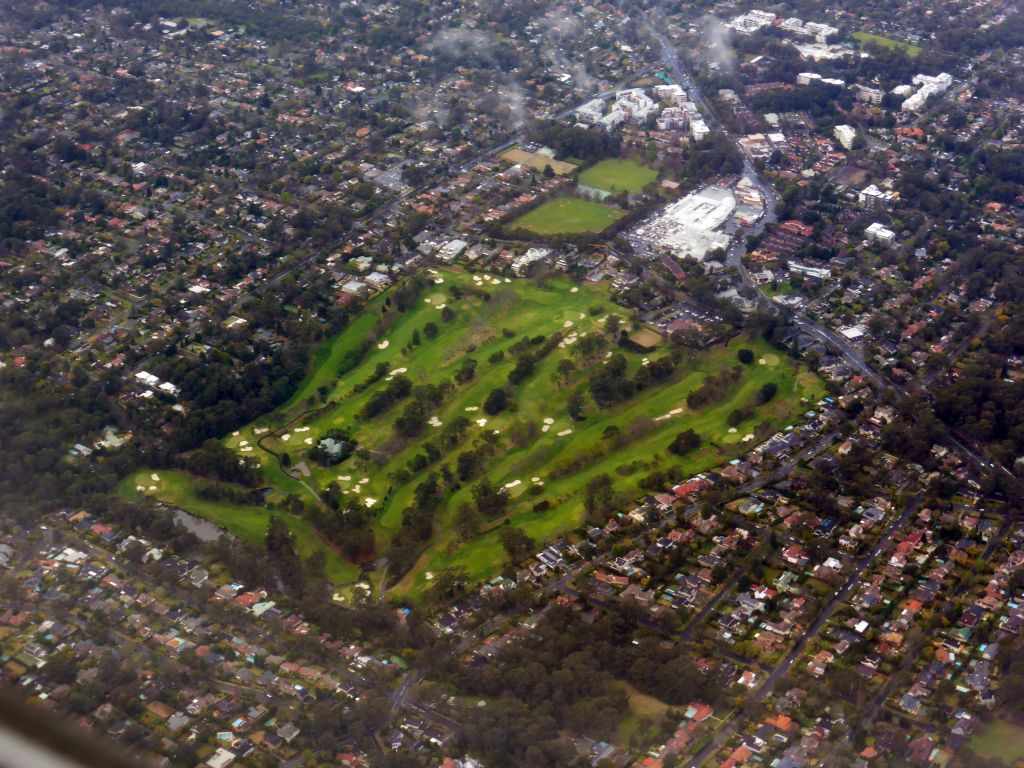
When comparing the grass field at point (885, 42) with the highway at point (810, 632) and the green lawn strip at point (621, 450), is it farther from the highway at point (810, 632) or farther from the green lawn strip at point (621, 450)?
the highway at point (810, 632)

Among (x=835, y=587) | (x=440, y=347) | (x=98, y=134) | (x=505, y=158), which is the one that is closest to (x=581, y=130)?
(x=505, y=158)

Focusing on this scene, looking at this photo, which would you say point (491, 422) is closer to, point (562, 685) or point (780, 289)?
point (562, 685)

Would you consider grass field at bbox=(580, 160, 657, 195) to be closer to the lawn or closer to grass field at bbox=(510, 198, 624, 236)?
grass field at bbox=(510, 198, 624, 236)

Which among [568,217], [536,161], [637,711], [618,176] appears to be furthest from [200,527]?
[618,176]

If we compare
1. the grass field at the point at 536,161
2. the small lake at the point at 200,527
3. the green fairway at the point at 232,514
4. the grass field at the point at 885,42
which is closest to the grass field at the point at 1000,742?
the green fairway at the point at 232,514

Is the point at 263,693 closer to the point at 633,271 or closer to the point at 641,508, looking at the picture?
the point at 641,508
